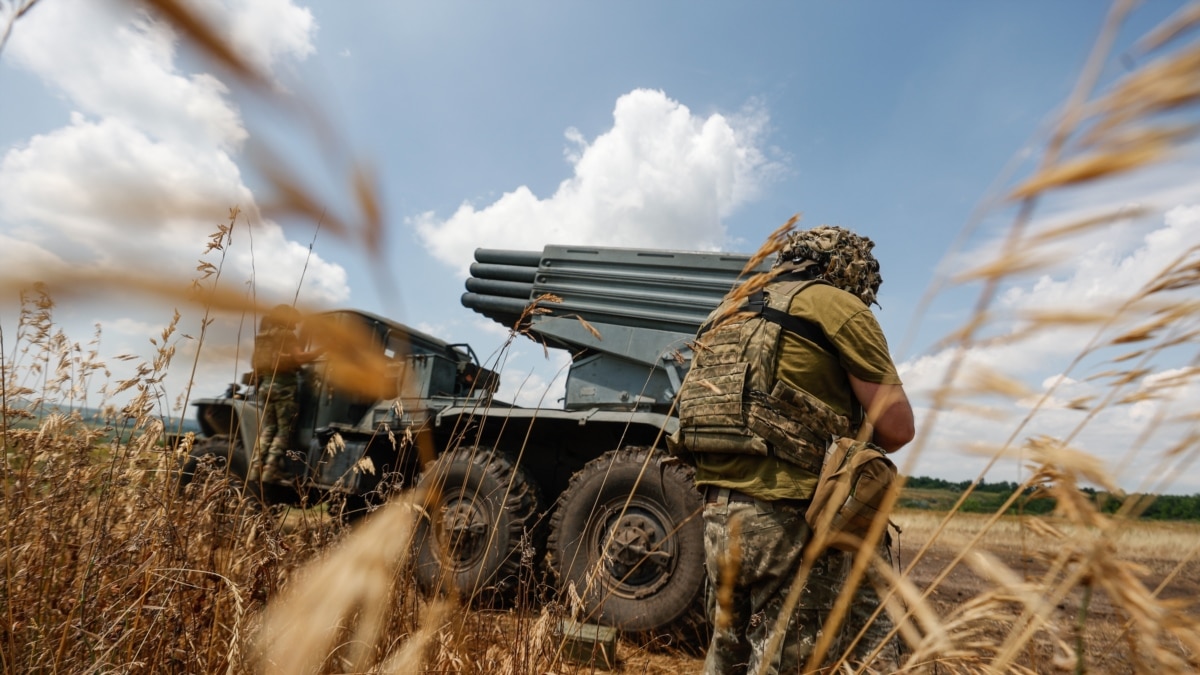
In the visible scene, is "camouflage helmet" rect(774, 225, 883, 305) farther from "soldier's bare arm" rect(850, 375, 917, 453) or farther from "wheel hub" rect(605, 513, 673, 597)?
"wheel hub" rect(605, 513, 673, 597)

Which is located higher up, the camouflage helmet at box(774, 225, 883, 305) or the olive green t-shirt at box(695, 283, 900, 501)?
the camouflage helmet at box(774, 225, 883, 305)

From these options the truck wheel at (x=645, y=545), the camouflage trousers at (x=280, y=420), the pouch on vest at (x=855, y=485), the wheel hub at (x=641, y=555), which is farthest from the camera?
the camouflage trousers at (x=280, y=420)

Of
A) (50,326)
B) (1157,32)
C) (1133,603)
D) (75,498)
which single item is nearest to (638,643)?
(75,498)

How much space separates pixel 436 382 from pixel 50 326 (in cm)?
370

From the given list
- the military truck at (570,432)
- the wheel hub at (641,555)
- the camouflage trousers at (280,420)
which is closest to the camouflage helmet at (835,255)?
the military truck at (570,432)

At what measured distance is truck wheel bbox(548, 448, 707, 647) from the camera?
368 cm

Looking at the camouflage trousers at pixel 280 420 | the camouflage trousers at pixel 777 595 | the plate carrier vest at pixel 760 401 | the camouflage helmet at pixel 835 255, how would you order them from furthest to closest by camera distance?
the camouflage trousers at pixel 280 420 → the camouflage helmet at pixel 835 255 → the plate carrier vest at pixel 760 401 → the camouflage trousers at pixel 777 595

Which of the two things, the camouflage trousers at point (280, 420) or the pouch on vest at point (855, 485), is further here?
the camouflage trousers at point (280, 420)

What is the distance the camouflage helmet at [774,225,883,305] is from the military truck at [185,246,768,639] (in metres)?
1.21

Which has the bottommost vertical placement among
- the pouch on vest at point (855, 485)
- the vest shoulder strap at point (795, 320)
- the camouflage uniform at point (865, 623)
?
the camouflage uniform at point (865, 623)

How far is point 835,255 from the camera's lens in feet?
7.34

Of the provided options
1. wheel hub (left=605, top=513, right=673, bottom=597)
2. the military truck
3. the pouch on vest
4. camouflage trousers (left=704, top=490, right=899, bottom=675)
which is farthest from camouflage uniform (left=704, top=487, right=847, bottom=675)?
wheel hub (left=605, top=513, right=673, bottom=597)

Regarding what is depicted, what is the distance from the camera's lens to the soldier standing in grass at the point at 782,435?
190 cm

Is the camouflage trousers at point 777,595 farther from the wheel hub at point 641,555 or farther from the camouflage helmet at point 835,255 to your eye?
the wheel hub at point 641,555
